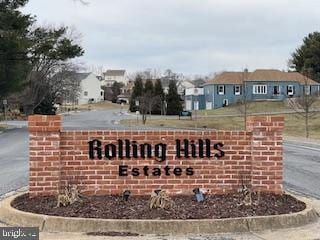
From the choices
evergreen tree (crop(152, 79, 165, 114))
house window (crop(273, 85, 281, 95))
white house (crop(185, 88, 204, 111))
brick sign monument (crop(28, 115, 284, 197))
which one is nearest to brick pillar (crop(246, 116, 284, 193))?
brick sign monument (crop(28, 115, 284, 197))

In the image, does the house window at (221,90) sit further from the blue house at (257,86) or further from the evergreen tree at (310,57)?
the evergreen tree at (310,57)

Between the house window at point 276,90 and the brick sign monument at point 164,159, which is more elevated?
the house window at point 276,90

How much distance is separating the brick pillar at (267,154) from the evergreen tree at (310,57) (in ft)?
278

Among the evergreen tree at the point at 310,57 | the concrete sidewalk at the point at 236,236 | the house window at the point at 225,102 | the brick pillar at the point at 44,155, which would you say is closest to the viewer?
the concrete sidewalk at the point at 236,236

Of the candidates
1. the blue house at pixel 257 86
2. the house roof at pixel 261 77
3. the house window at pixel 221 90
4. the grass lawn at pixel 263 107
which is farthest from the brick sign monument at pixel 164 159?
the house window at pixel 221 90

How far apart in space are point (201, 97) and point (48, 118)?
3759 inches

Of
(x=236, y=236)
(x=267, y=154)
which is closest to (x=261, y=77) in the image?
(x=267, y=154)

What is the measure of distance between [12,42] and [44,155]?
113 feet

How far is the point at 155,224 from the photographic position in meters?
7.53

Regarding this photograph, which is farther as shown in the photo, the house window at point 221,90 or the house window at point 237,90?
the house window at point 221,90

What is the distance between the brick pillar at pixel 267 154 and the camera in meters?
9.30

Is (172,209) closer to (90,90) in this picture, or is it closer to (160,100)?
(160,100)

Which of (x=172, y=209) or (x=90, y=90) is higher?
(x=90, y=90)

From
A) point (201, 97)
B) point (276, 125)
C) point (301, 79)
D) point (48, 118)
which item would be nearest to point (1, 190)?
point (48, 118)
